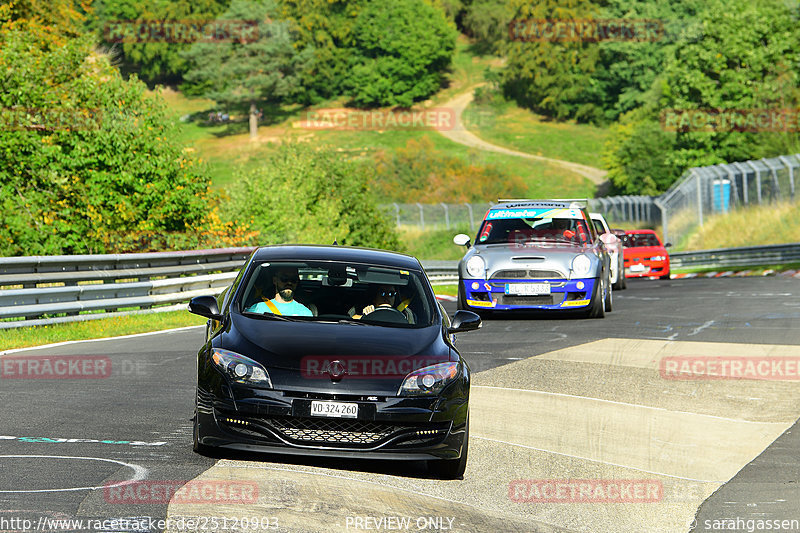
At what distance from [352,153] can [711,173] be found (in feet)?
199

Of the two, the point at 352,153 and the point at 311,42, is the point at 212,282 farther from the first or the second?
the point at 311,42

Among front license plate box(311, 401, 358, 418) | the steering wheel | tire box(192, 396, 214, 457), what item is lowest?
tire box(192, 396, 214, 457)

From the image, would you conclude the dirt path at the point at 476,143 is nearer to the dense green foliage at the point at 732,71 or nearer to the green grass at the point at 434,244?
the dense green foliage at the point at 732,71

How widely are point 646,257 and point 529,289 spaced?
641 inches

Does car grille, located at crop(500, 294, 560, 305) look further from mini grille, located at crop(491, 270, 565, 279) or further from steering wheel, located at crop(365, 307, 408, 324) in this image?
steering wheel, located at crop(365, 307, 408, 324)

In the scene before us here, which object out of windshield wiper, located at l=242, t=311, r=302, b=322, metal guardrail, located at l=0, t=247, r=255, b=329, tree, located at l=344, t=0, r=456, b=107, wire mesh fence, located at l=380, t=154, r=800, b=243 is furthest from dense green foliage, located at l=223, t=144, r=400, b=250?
tree, located at l=344, t=0, r=456, b=107

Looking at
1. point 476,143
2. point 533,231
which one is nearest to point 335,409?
point 533,231

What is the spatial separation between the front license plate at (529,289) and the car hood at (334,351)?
926 cm

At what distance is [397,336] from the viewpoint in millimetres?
7559

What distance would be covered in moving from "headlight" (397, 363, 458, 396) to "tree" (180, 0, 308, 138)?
110569 millimetres

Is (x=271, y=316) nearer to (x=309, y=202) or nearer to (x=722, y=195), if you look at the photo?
(x=309, y=202)

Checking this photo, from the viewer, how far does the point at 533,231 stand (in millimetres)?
17891

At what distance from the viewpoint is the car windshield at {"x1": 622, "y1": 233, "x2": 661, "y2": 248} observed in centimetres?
3278

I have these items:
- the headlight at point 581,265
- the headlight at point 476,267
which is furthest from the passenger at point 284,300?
the headlight at point 581,265
